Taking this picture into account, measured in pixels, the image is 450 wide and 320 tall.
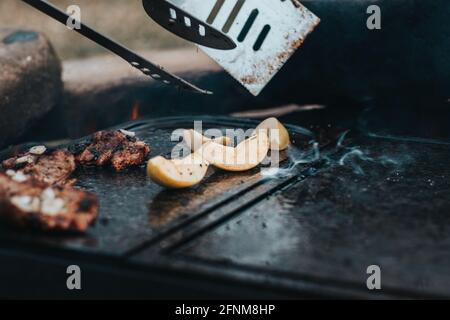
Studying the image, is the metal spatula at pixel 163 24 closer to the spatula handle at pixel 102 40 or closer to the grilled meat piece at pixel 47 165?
the spatula handle at pixel 102 40

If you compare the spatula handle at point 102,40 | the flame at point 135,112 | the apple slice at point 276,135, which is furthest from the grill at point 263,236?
the flame at point 135,112

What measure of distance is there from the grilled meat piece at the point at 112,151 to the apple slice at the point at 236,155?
36 centimetres

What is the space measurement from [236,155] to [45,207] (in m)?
1.08

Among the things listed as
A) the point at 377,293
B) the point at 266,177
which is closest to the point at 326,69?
the point at 266,177

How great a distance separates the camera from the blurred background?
9.05 metres

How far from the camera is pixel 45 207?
2301 millimetres

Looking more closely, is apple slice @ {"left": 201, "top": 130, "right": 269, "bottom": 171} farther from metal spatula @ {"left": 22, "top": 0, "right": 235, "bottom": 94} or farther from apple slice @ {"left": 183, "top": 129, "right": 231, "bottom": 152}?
metal spatula @ {"left": 22, "top": 0, "right": 235, "bottom": 94}

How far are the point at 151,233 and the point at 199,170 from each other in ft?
2.00

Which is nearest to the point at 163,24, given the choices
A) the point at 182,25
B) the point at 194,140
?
the point at 182,25

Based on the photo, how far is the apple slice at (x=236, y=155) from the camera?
3.04m

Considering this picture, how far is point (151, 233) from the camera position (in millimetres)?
2314

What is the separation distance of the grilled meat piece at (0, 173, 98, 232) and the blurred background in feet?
21.3
